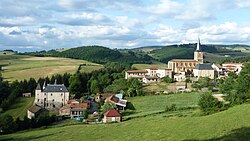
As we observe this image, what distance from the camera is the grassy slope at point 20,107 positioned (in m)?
73.9

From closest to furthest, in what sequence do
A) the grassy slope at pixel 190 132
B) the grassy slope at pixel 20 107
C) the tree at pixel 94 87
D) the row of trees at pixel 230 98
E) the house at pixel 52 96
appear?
the grassy slope at pixel 190 132 → the row of trees at pixel 230 98 → the grassy slope at pixel 20 107 → the house at pixel 52 96 → the tree at pixel 94 87

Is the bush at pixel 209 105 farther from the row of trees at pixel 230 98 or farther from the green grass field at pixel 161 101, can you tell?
the green grass field at pixel 161 101

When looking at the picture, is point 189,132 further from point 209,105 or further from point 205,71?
point 205,71

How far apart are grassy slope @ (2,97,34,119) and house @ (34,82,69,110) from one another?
2634 mm

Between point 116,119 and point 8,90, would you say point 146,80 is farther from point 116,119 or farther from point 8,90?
point 116,119

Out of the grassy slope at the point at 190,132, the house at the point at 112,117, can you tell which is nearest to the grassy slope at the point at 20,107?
the house at the point at 112,117

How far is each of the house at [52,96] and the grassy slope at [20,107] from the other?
2.63 metres

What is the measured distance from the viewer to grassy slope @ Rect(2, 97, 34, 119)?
242ft

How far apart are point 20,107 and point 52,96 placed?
9.15 metres

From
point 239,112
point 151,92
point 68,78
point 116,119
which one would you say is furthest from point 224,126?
point 68,78

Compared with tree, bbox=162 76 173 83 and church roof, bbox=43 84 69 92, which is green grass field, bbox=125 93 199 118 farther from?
tree, bbox=162 76 173 83

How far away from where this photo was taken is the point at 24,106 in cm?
8219

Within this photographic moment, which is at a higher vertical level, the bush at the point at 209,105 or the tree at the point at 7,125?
the bush at the point at 209,105

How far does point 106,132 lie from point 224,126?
1545cm
